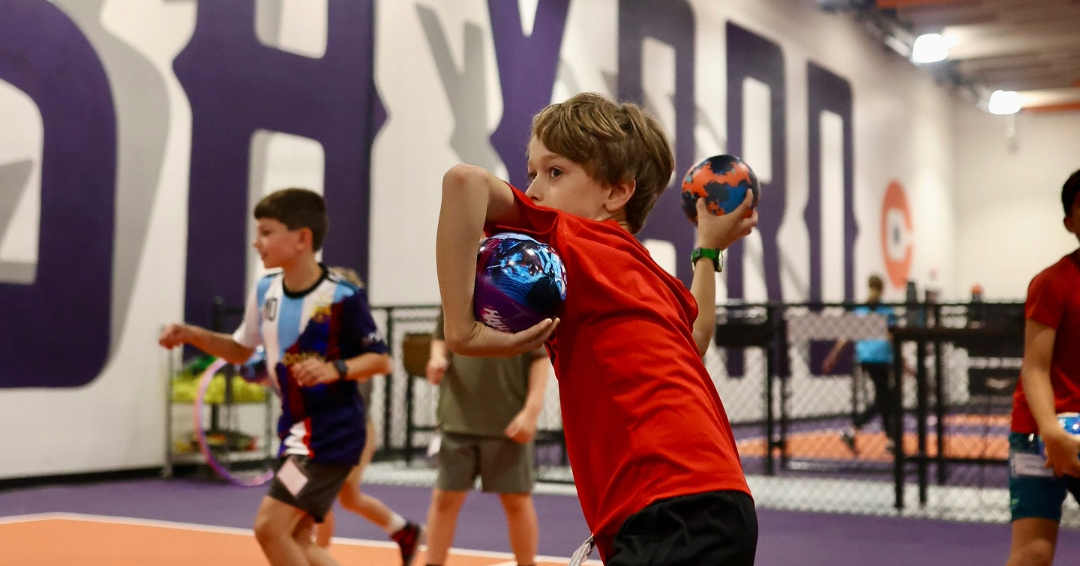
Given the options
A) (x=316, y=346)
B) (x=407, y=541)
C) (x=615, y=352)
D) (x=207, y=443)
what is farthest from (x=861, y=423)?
(x=615, y=352)

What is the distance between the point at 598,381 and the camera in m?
1.91

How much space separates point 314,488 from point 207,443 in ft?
19.3

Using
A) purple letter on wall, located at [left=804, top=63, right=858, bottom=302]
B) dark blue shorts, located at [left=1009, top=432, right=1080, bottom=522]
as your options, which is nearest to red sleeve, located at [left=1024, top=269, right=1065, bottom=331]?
dark blue shorts, located at [left=1009, top=432, right=1080, bottom=522]

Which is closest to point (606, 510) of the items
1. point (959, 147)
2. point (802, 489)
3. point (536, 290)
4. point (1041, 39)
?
point (536, 290)

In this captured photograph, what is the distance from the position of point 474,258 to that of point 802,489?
307 inches

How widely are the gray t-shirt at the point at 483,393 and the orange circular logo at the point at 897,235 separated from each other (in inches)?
673

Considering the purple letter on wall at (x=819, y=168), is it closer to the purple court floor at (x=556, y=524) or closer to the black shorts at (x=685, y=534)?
the purple court floor at (x=556, y=524)

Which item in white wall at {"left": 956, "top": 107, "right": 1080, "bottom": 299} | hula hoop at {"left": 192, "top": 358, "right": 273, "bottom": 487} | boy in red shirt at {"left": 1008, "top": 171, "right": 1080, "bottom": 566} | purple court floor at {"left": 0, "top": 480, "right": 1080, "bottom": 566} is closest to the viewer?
boy in red shirt at {"left": 1008, "top": 171, "right": 1080, "bottom": 566}

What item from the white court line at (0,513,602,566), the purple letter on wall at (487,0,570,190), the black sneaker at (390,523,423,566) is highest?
the purple letter on wall at (487,0,570,190)

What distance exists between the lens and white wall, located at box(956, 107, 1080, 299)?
2441cm

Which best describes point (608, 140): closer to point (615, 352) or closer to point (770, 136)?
point (615, 352)

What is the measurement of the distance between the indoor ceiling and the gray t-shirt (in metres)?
14.1

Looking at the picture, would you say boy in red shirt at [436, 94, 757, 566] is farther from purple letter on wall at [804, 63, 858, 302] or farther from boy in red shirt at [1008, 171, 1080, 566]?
purple letter on wall at [804, 63, 858, 302]

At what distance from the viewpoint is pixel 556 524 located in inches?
279
